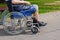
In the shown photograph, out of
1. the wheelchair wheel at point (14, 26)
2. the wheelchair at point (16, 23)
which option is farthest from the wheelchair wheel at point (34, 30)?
the wheelchair wheel at point (14, 26)

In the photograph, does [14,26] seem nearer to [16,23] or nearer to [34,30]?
[16,23]

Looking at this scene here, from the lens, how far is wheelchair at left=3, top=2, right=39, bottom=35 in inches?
293

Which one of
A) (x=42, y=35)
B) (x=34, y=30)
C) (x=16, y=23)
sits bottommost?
(x=42, y=35)

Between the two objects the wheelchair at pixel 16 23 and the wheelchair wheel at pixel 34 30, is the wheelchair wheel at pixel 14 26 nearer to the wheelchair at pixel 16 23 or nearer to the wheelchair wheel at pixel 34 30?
the wheelchair at pixel 16 23

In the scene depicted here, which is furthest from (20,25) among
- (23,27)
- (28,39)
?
(28,39)

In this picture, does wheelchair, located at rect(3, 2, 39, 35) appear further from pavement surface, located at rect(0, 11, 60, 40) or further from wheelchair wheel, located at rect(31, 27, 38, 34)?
pavement surface, located at rect(0, 11, 60, 40)

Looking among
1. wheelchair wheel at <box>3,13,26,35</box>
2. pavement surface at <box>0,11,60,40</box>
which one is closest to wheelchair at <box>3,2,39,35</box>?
wheelchair wheel at <box>3,13,26,35</box>

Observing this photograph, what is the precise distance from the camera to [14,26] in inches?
298

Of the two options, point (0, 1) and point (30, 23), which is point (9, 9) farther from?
point (0, 1)

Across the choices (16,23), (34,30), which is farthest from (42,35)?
(16,23)

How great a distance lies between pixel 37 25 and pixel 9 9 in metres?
0.92

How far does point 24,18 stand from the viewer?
7418 mm

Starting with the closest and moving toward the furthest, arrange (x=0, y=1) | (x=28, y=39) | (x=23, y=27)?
(x=28, y=39) < (x=23, y=27) < (x=0, y=1)

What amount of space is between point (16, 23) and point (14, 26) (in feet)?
0.35
